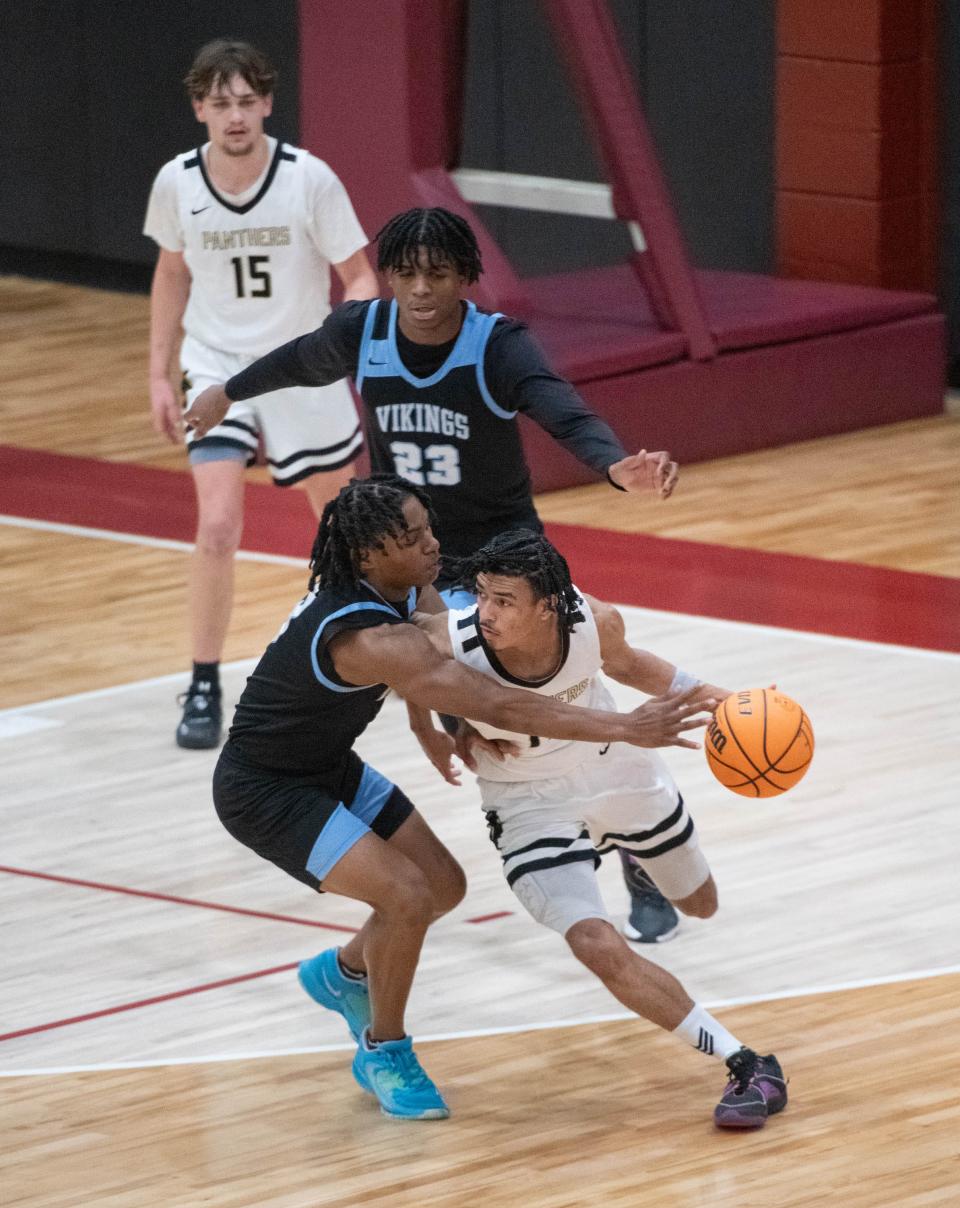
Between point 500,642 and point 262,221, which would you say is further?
point 262,221

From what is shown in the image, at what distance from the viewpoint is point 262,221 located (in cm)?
672

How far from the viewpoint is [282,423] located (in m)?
6.86

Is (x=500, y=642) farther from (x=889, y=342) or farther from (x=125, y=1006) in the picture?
(x=889, y=342)

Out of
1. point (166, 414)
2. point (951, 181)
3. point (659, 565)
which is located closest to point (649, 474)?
point (166, 414)

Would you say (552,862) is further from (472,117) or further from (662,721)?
(472,117)

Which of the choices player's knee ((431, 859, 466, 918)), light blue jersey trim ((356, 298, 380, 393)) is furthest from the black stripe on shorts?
light blue jersey trim ((356, 298, 380, 393))

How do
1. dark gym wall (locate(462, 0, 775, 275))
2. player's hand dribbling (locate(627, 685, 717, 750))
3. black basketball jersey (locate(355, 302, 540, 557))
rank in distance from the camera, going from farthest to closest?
1. dark gym wall (locate(462, 0, 775, 275))
2. black basketball jersey (locate(355, 302, 540, 557))
3. player's hand dribbling (locate(627, 685, 717, 750))

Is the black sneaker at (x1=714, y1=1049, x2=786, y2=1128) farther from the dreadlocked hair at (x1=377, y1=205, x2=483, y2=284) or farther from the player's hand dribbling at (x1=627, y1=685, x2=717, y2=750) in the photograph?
the dreadlocked hair at (x1=377, y1=205, x2=483, y2=284)

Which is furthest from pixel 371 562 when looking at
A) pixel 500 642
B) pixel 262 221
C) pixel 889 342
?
pixel 889 342

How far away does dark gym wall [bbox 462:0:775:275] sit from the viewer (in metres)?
11.5

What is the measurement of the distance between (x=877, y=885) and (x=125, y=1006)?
1.73m

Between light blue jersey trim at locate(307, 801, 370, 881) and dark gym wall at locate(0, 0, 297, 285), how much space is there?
9.37 meters

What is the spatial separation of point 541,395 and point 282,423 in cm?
190

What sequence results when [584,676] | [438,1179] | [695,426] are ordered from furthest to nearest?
[695,426] → [584,676] → [438,1179]
